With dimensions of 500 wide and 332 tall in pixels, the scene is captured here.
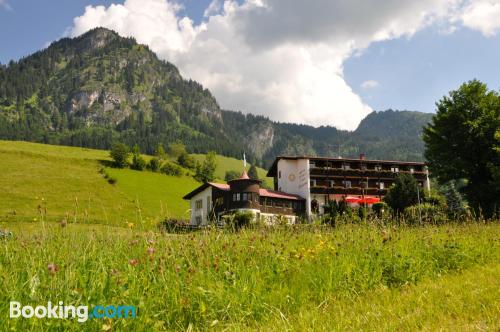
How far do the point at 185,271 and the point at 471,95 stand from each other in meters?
39.1

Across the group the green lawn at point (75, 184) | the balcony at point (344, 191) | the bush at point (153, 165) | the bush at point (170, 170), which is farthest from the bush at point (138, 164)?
the balcony at point (344, 191)

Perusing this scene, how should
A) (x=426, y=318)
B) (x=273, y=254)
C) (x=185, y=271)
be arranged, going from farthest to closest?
(x=273, y=254) < (x=185, y=271) < (x=426, y=318)

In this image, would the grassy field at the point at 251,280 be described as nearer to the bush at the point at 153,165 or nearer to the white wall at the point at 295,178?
the white wall at the point at 295,178

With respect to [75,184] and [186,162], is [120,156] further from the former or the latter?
[186,162]

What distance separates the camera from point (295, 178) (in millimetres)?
78062

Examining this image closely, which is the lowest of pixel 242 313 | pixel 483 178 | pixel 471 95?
pixel 242 313

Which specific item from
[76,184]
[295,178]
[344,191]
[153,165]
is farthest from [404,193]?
[153,165]

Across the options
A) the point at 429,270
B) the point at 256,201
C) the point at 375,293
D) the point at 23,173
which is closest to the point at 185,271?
the point at 375,293

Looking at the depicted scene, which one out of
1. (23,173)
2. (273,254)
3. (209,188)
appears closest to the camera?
(273,254)

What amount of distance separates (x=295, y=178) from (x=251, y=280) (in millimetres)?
72023

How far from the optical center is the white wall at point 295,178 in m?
74.2

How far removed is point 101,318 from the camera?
190 inches

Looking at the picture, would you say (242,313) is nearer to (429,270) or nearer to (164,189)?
(429,270)

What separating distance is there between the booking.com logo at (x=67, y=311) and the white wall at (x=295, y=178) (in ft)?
224
